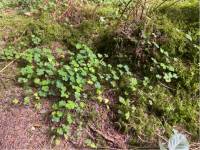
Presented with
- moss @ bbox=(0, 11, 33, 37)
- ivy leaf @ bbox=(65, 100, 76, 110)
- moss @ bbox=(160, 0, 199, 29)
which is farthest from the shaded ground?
moss @ bbox=(160, 0, 199, 29)

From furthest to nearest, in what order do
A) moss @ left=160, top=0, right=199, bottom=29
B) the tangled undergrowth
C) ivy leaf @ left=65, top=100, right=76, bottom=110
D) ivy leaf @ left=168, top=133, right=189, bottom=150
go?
moss @ left=160, top=0, right=199, bottom=29 < the tangled undergrowth < ivy leaf @ left=65, top=100, right=76, bottom=110 < ivy leaf @ left=168, top=133, right=189, bottom=150

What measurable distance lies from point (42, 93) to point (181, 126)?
134 centimetres

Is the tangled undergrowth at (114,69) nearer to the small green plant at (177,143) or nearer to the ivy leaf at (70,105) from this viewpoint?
the ivy leaf at (70,105)

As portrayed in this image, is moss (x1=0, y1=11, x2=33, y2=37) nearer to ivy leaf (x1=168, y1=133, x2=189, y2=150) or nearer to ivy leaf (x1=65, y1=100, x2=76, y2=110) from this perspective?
ivy leaf (x1=65, y1=100, x2=76, y2=110)

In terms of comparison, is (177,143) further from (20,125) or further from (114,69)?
(20,125)

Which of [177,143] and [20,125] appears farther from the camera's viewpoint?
[20,125]

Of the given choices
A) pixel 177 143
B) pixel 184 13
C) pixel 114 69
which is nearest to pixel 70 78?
pixel 114 69

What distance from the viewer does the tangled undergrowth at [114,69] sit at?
3.10 meters

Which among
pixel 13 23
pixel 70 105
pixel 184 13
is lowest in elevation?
pixel 70 105

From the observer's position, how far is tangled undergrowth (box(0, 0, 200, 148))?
310 cm

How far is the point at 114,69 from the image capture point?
3.44m

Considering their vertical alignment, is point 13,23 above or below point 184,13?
below

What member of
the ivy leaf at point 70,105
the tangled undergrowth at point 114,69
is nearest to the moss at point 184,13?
the tangled undergrowth at point 114,69

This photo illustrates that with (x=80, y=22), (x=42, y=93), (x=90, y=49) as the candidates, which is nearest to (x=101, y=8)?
(x=80, y=22)
